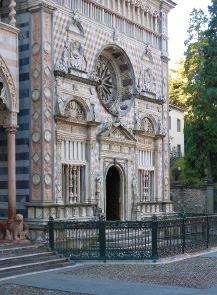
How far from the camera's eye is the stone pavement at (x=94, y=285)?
11.7 meters

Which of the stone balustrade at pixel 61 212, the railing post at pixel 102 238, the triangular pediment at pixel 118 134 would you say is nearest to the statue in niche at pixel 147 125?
the triangular pediment at pixel 118 134

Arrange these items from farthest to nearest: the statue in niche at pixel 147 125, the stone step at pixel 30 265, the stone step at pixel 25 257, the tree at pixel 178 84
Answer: the tree at pixel 178 84, the statue in niche at pixel 147 125, the stone step at pixel 25 257, the stone step at pixel 30 265

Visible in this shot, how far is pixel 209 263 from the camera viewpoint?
16.2 metres

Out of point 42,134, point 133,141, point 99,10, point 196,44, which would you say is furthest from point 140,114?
point 196,44

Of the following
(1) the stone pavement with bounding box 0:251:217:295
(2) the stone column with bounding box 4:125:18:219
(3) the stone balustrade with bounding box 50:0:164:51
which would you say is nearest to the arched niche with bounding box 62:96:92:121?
(2) the stone column with bounding box 4:125:18:219

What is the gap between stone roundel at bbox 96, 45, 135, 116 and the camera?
22.9 meters

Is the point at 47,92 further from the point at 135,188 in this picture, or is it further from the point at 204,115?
the point at 204,115

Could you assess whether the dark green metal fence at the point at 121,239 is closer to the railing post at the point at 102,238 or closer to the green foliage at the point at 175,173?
the railing post at the point at 102,238

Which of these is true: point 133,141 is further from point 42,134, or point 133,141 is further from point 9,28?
point 9,28

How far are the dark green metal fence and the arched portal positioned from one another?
157 inches

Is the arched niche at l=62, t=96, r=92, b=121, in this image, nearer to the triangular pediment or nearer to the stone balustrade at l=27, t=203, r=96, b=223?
the triangular pediment

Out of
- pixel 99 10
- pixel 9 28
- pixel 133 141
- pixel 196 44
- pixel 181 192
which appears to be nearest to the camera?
pixel 9 28

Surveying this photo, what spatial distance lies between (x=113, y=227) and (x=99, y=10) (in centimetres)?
959

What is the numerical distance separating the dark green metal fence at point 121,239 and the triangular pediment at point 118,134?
430 centimetres
